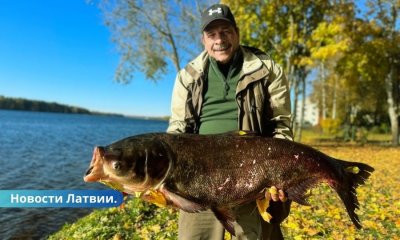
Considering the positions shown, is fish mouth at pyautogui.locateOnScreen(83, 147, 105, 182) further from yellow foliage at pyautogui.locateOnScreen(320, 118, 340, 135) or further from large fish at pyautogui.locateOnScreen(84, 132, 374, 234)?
yellow foliage at pyautogui.locateOnScreen(320, 118, 340, 135)

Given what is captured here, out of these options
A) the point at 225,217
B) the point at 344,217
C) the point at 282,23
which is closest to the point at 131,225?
the point at 344,217

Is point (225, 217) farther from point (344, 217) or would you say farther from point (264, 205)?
point (344, 217)

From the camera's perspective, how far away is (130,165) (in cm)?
310

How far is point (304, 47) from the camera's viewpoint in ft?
82.0

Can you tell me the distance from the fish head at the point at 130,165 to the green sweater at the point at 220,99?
2.82 ft

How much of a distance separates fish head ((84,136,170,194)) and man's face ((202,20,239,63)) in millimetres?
1192

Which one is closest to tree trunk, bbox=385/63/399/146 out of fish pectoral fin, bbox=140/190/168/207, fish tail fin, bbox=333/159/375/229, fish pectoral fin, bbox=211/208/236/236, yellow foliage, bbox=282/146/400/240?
yellow foliage, bbox=282/146/400/240

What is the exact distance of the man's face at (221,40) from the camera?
13.0ft

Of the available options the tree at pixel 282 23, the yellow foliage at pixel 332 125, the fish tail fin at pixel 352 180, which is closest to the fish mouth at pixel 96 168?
the fish tail fin at pixel 352 180

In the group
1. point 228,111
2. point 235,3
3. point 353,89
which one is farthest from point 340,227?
point 353,89

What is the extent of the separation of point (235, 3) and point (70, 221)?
629 inches

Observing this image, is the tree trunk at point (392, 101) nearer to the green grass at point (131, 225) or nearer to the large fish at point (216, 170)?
the green grass at point (131, 225)

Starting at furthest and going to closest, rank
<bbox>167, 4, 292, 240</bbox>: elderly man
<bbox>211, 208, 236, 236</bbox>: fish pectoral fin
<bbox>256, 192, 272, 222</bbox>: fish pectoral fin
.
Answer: <bbox>167, 4, 292, 240</bbox>: elderly man
<bbox>256, 192, 272, 222</bbox>: fish pectoral fin
<bbox>211, 208, 236, 236</bbox>: fish pectoral fin

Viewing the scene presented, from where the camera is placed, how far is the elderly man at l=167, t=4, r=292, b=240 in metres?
3.90
